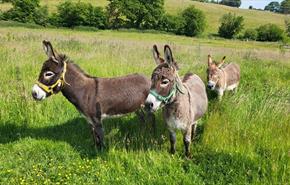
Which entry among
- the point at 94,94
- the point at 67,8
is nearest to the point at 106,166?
A: the point at 94,94

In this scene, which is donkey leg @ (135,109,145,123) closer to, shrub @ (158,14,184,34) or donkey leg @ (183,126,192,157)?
donkey leg @ (183,126,192,157)

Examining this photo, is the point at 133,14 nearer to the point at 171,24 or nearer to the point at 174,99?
the point at 171,24

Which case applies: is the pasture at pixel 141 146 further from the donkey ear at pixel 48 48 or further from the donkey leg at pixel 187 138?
the donkey ear at pixel 48 48

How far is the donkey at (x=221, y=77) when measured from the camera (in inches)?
292

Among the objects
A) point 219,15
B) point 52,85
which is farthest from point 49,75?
point 219,15

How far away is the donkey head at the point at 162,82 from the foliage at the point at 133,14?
6886cm

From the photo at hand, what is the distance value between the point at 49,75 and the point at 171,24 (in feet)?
241

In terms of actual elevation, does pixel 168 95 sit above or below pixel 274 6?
below

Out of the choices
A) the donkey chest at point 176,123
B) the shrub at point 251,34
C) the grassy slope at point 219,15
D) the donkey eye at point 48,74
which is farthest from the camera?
the grassy slope at point 219,15

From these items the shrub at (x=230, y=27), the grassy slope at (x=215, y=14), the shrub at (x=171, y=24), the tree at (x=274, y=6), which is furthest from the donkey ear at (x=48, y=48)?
the tree at (x=274, y=6)

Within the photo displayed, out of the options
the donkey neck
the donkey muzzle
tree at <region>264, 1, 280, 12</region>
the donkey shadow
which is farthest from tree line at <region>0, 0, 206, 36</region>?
tree at <region>264, 1, 280, 12</region>

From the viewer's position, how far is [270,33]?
72.9 meters

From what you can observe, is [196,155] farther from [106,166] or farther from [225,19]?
[225,19]

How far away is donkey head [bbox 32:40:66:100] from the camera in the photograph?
16.1 ft
